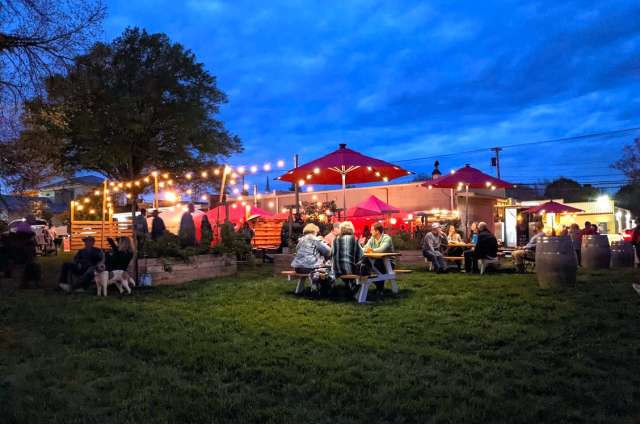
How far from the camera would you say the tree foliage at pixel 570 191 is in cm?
6031

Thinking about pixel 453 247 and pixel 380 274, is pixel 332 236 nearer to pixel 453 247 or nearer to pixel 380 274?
pixel 380 274

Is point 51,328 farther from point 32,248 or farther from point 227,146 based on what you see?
point 227,146

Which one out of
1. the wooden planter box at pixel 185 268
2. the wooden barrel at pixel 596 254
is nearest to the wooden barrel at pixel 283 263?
the wooden planter box at pixel 185 268

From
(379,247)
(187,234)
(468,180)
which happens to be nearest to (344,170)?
(468,180)

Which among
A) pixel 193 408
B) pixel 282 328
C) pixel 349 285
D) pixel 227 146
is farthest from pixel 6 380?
pixel 227 146

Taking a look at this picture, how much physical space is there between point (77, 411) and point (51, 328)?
285cm

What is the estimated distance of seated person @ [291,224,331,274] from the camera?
8344 mm

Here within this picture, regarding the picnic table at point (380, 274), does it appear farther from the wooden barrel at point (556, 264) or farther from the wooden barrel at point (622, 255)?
the wooden barrel at point (622, 255)

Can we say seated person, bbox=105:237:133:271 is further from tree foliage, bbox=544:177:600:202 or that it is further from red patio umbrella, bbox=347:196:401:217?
tree foliage, bbox=544:177:600:202

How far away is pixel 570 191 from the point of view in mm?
61719

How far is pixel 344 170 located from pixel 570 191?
56.3 meters

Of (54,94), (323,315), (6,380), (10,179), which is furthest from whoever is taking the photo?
(10,179)

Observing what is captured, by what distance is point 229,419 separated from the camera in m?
3.26

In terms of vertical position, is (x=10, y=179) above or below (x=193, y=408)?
above
